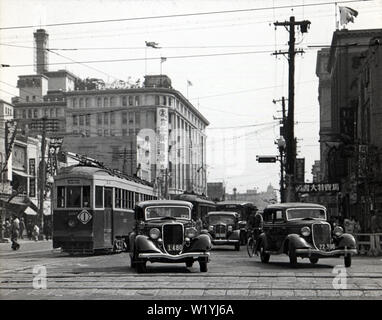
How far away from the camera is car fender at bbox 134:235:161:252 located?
16.5 metres

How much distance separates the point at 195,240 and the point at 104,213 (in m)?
9.47

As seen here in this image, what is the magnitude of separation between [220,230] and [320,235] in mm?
12911

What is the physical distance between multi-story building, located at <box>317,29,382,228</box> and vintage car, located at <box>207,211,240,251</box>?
6.38 meters

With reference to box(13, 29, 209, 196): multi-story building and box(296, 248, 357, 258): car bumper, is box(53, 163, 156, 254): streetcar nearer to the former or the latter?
box(296, 248, 357, 258): car bumper

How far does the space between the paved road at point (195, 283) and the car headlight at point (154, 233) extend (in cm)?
92

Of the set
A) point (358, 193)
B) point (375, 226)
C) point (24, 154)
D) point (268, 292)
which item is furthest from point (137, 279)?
point (24, 154)

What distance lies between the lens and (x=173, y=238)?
16.8 meters

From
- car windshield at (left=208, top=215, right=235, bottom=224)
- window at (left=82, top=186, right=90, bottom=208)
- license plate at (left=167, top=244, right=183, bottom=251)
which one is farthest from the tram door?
license plate at (left=167, top=244, right=183, bottom=251)

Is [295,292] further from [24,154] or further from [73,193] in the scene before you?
[24,154]

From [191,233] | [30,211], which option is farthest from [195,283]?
[30,211]

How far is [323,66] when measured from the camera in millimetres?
121312

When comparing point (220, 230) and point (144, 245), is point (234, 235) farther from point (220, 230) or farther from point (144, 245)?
point (144, 245)

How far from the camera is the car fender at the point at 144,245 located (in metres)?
16.5

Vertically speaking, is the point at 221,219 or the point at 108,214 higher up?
the point at 108,214
